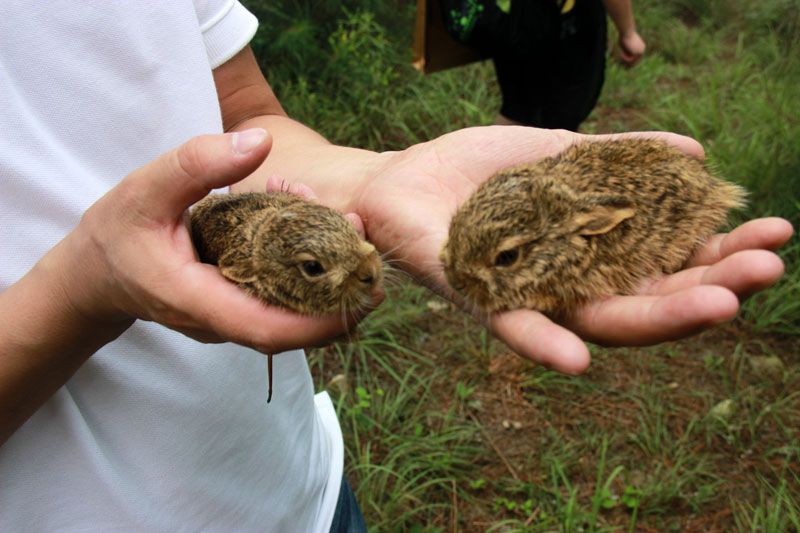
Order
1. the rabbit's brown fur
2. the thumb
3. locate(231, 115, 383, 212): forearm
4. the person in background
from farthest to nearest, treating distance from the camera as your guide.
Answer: the person in background < locate(231, 115, 383, 212): forearm < the rabbit's brown fur < the thumb

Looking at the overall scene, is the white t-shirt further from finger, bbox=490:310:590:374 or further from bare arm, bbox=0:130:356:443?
finger, bbox=490:310:590:374

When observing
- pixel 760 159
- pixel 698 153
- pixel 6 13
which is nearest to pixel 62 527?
pixel 6 13

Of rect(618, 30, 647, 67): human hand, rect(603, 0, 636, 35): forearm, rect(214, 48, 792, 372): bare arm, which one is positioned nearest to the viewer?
rect(214, 48, 792, 372): bare arm

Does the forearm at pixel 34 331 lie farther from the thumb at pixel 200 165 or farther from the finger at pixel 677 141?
the finger at pixel 677 141

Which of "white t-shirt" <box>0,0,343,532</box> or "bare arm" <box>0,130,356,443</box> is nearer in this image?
"bare arm" <box>0,130,356,443</box>

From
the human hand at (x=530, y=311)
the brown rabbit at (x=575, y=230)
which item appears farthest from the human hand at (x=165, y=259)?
the brown rabbit at (x=575, y=230)

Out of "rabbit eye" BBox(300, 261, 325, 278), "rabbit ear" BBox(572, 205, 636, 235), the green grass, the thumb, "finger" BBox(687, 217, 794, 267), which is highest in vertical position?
the thumb

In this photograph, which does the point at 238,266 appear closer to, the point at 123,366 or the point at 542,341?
the point at 123,366

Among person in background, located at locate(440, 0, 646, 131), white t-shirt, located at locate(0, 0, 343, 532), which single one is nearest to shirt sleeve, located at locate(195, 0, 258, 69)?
white t-shirt, located at locate(0, 0, 343, 532)
